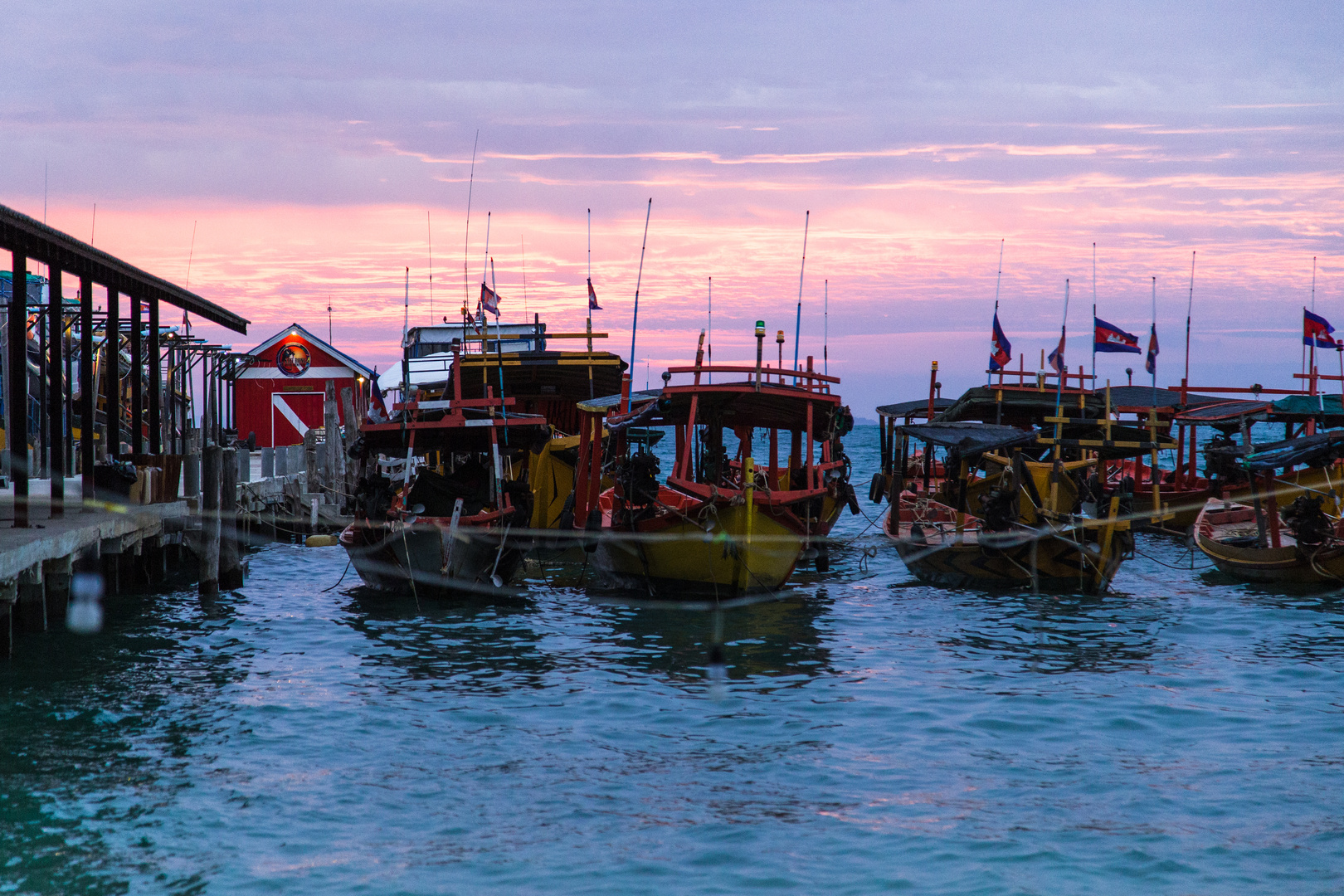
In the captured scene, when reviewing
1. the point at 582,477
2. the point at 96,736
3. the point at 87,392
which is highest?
the point at 87,392

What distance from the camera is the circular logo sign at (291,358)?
42781 millimetres

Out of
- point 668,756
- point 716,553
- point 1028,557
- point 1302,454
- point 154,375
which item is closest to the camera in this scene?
point 668,756

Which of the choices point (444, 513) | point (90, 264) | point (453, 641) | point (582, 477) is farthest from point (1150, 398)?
point (90, 264)

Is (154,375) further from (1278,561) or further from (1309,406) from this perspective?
(1309,406)

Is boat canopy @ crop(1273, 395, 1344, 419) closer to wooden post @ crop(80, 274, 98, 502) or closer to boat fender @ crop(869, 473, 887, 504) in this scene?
boat fender @ crop(869, 473, 887, 504)

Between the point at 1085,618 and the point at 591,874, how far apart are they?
1269 centimetres

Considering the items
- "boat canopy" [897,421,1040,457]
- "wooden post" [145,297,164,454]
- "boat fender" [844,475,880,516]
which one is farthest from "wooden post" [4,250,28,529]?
"boat canopy" [897,421,1040,457]

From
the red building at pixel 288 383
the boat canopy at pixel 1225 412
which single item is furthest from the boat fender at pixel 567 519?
the red building at pixel 288 383

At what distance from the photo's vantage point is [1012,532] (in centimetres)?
2158

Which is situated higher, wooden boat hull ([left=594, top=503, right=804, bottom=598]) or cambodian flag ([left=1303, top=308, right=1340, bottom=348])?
cambodian flag ([left=1303, top=308, right=1340, bottom=348])

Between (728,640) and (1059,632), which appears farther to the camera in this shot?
(1059,632)

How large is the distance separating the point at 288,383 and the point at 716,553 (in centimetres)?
2837

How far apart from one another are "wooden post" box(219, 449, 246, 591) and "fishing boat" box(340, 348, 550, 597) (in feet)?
5.91

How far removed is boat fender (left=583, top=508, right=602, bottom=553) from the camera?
20.8 metres
